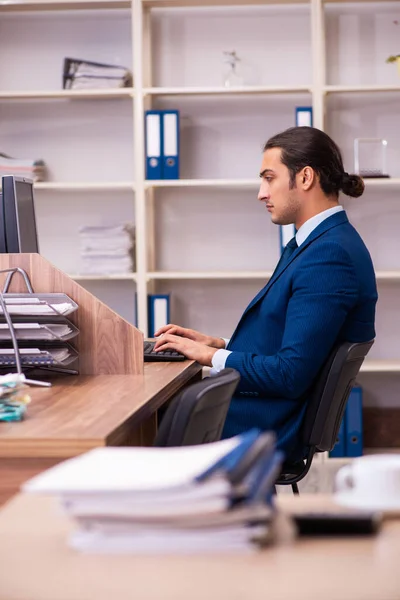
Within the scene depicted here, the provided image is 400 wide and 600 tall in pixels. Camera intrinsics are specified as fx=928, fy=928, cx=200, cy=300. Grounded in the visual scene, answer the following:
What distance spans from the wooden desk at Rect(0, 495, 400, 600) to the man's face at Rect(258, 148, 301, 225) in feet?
5.77

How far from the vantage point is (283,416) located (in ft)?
7.91

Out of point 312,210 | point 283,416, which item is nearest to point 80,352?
point 283,416

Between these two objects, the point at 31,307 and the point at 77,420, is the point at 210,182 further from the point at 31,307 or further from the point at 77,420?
the point at 77,420

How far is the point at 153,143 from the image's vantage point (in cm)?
436

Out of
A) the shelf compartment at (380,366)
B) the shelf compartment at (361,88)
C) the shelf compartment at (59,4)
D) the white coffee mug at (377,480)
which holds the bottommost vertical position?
the shelf compartment at (380,366)

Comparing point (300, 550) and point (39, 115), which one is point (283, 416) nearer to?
point (300, 550)

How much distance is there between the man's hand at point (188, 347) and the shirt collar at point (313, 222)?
409 millimetres

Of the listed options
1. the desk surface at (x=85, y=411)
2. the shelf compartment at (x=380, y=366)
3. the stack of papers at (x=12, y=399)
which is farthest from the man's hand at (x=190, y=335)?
the shelf compartment at (x=380, y=366)

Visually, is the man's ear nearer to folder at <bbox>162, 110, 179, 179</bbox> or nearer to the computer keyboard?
the computer keyboard

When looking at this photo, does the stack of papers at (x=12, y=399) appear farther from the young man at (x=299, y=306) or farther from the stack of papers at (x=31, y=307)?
the young man at (x=299, y=306)

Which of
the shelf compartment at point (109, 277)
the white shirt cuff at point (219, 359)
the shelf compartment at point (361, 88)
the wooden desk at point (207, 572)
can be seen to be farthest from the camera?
the shelf compartment at point (109, 277)

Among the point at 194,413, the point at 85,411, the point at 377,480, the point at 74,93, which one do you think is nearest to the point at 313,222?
the point at 85,411

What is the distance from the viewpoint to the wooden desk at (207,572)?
817 mm

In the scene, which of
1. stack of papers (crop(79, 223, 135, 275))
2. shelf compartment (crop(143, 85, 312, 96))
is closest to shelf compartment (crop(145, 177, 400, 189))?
stack of papers (crop(79, 223, 135, 275))
